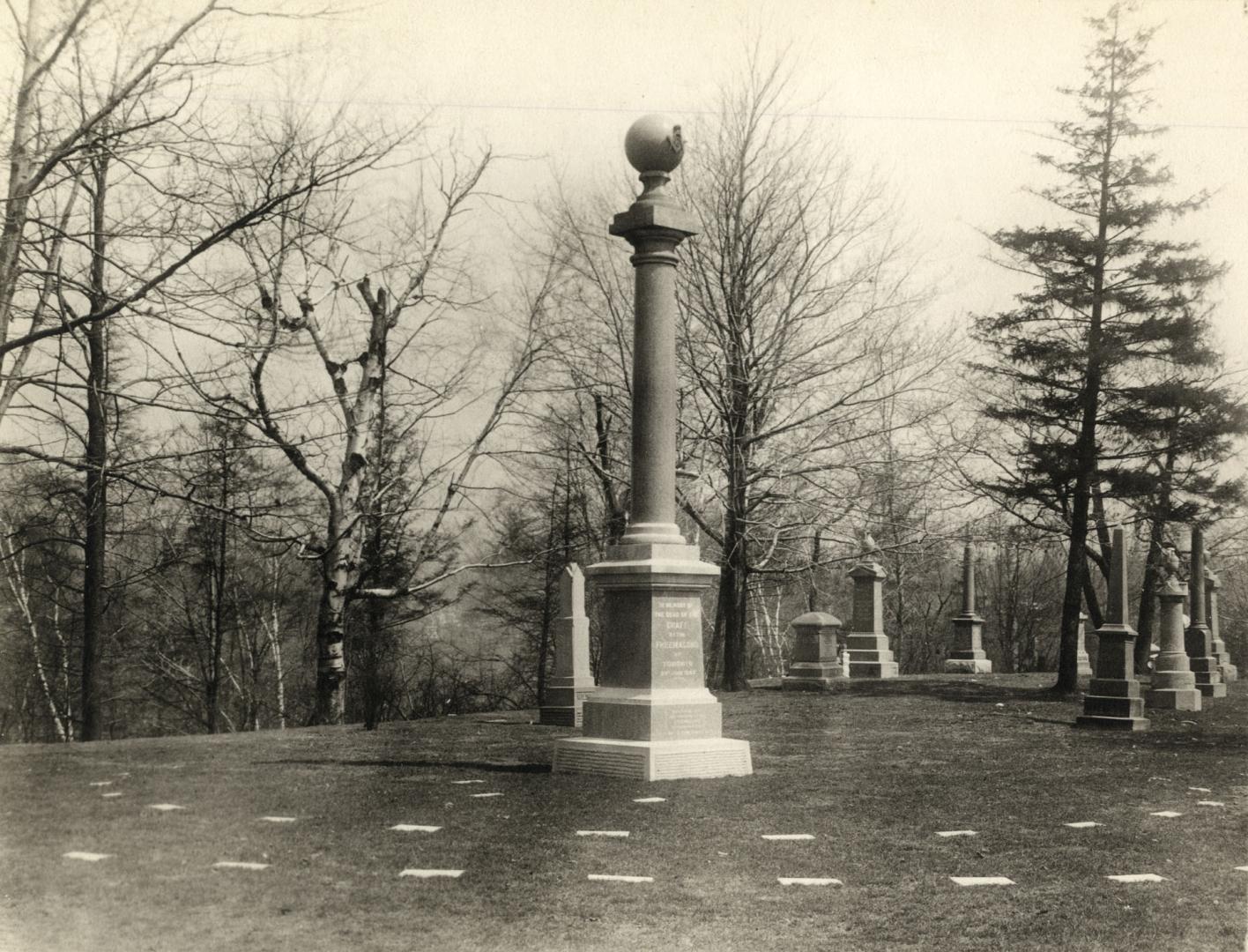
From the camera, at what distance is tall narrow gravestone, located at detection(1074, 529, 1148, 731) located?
15539 millimetres

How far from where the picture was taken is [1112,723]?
50.7 feet

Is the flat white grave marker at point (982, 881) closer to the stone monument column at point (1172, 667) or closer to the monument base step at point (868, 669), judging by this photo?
the stone monument column at point (1172, 667)

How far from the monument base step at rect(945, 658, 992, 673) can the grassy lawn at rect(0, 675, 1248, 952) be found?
18029 mm

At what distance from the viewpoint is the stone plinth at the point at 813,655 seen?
2250cm

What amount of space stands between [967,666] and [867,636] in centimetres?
489

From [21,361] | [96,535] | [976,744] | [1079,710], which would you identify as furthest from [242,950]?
[96,535]

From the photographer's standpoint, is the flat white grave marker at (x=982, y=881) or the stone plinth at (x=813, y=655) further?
the stone plinth at (x=813, y=655)

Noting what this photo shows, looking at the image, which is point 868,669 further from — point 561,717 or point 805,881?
point 805,881

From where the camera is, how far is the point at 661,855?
6570 mm

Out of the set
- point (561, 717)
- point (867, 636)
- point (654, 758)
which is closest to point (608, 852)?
point (654, 758)

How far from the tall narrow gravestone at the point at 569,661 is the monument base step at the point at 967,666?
1648cm

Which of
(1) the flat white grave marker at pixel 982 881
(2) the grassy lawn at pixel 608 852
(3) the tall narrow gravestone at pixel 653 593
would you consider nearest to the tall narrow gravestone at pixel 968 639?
(2) the grassy lawn at pixel 608 852

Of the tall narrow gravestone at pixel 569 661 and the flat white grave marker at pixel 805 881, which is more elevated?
the tall narrow gravestone at pixel 569 661

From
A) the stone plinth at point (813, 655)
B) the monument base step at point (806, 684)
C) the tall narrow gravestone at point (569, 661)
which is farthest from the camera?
the stone plinth at point (813, 655)
